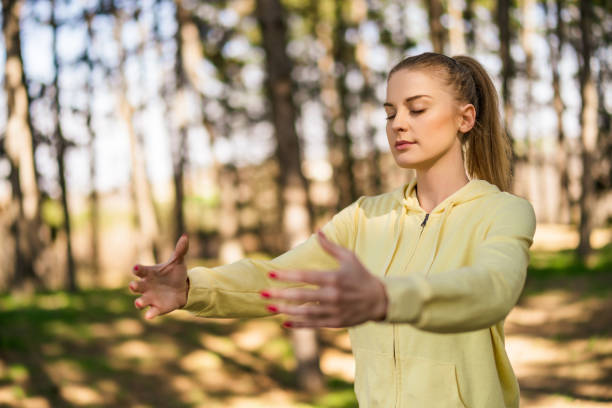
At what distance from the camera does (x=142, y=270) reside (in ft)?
7.13

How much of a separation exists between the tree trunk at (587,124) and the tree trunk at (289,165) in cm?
970

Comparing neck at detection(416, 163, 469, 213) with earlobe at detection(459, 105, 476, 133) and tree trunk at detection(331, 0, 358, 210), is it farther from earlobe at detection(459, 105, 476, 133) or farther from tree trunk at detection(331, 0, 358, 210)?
tree trunk at detection(331, 0, 358, 210)

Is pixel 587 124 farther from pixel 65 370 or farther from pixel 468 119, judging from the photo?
pixel 468 119

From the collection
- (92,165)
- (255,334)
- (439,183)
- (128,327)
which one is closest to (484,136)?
Result: (439,183)

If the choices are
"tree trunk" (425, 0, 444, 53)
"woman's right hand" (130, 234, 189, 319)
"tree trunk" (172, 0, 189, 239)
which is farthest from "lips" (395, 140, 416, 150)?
"tree trunk" (172, 0, 189, 239)

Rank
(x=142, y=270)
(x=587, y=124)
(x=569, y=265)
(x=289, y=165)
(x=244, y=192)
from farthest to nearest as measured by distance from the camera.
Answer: (x=244, y=192), (x=569, y=265), (x=587, y=124), (x=289, y=165), (x=142, y=270)

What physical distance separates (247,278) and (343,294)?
3.41 ft

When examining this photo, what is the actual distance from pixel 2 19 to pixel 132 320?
8.35 m

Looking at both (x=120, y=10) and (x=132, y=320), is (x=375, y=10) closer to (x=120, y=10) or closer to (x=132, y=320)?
(x=120, y=10)

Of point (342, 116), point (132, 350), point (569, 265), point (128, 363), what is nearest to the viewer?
point (128, 363)

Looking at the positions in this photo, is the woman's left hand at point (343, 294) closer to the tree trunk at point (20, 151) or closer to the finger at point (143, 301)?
the finger at point (143, 301)

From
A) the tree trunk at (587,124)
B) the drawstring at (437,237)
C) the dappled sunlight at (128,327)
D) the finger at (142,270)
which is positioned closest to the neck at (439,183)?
the drawstring at (437,237)

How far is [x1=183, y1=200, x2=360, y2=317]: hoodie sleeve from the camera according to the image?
7.63ft

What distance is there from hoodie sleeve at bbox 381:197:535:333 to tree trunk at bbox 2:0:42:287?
1486cm
